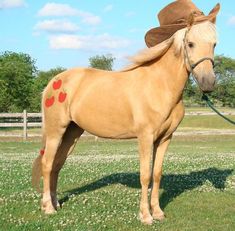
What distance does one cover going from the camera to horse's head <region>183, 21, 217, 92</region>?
264 inches

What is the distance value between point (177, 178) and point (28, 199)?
15.0 feet

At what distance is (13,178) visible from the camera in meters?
12.2

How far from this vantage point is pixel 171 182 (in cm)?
1153

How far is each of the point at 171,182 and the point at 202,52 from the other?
5426mm

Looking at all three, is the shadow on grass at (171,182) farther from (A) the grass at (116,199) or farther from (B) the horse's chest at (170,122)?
(B) the horse's chest at (170,122)

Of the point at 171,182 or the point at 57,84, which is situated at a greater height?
the point at 57,84

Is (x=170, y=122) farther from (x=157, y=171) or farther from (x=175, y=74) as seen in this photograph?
(x=157, y=171)

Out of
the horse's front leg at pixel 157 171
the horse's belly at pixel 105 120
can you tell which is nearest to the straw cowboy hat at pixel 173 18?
the horse's belly at pixel 105 120

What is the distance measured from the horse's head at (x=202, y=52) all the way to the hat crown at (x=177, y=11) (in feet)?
2.09

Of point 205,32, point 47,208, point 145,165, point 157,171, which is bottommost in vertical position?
point 47,208

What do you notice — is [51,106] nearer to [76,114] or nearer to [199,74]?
[76,114]

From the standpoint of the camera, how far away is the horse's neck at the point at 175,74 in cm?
750

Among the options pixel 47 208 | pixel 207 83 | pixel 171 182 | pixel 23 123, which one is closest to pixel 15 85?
pixel 23 123

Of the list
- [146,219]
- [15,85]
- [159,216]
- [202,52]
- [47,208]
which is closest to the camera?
[202,52]
